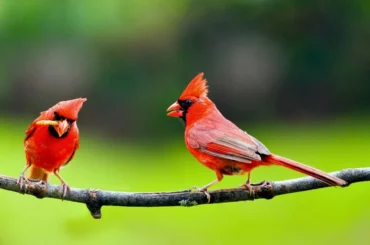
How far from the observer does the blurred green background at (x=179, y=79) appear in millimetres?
6004

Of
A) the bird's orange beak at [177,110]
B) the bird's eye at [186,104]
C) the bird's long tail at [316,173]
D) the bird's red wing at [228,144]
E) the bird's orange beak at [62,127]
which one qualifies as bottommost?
the bird's long tail at [316,173]

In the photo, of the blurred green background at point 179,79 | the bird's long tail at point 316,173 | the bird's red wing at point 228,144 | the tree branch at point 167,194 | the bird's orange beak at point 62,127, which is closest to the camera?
the bird's long tail at point 316,173

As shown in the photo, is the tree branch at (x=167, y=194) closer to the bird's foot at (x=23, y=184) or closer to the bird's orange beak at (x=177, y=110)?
the bird's foot at (x=23, y=184)

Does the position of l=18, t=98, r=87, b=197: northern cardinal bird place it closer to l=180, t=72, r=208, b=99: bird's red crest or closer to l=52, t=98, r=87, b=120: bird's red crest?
l=52, t=98, r=87, b=120: bird's red crest

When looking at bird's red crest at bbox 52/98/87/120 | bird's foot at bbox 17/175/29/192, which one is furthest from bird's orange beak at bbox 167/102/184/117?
bird's foot at bbox 17/175/29/192

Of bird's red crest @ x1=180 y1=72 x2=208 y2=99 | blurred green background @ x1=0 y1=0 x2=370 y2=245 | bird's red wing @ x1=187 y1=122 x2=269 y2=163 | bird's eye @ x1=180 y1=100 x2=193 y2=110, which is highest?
blurred green background @ x1=0 y1=0 x2=370 y2=245

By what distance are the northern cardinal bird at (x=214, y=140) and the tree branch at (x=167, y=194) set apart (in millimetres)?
44

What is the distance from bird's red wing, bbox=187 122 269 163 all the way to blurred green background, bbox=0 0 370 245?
8.85ft

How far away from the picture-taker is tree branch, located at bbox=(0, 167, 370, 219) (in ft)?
7.57

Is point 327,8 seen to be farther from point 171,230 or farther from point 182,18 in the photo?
point 171,230

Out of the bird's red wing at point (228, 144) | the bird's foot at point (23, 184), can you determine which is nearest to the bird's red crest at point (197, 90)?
the bird's red wing at point (228, 144)

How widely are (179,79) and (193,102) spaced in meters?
3.97

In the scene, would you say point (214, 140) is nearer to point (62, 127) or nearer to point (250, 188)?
point (250, 188)

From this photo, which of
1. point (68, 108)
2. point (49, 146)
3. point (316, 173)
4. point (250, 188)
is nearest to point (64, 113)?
point (68, 108)
